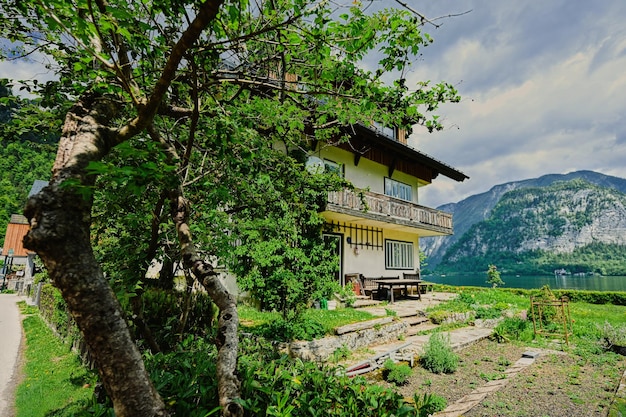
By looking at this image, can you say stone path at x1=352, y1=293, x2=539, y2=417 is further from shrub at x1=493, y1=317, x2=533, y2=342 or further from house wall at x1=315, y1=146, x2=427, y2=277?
house wall at x1=315, y1=146, x2=427, y2=277

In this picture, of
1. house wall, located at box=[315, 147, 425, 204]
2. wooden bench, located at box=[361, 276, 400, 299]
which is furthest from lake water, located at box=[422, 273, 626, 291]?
wooden bench, located at box=[361, 276, 400, 299]

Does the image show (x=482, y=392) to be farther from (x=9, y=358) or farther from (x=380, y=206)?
(x=9, y=358)

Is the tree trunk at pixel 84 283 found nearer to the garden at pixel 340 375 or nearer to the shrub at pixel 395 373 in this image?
the garden at pixel 340 375

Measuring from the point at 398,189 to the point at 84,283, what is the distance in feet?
59.4

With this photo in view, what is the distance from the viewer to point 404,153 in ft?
57.3

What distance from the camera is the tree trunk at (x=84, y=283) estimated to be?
1.74 metres

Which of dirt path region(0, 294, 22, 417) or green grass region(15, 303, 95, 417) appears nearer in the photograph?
green grass region(15, 303, 95, 417)

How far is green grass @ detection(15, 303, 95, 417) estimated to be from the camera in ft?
15.3

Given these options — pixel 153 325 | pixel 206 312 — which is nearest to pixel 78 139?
pixel 153 325

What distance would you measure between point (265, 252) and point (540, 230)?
174 m

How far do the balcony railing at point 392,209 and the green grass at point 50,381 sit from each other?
8.55 meters

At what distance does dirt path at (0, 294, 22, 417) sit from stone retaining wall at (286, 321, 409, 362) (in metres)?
4.73

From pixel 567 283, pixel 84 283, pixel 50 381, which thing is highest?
pixel 84 283

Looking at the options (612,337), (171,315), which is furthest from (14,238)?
(612,337)
